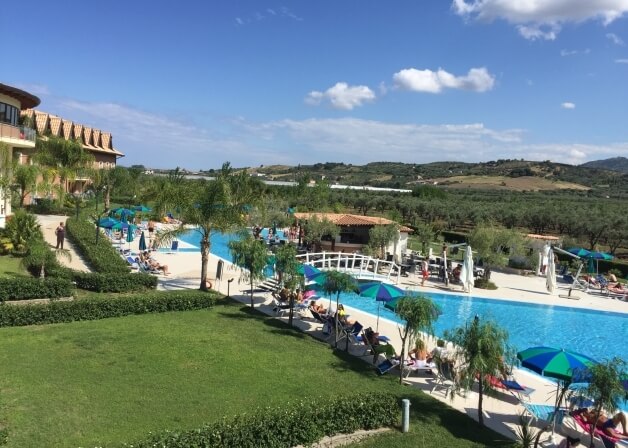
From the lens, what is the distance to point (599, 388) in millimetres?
9234

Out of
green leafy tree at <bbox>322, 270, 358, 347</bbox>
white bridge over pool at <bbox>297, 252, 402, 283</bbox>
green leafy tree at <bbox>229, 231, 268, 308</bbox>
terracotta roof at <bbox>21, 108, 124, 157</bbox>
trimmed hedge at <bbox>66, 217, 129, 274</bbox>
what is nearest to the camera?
green leafy tree at <bbox>322, 270, 358, 347</bbox>

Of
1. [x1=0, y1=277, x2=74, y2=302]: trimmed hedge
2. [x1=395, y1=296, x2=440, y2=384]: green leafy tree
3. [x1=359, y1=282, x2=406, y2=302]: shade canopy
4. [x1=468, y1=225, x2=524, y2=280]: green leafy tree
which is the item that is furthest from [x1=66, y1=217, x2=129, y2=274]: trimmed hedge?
[x1=468, y1=225, x2=524, y2=280]: green leafy tree

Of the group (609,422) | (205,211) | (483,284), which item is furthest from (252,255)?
(483,284)

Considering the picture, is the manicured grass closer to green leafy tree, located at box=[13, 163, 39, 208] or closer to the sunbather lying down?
green leafy tree, located at box=[13, 163, 39, 208]

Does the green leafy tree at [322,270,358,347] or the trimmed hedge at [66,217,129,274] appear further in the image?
the trimmed hedge at [66,217,129,274]

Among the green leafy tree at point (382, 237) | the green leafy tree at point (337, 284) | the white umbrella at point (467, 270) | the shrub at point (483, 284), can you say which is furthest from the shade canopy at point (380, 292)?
the green leafy tree at point (382, 237)

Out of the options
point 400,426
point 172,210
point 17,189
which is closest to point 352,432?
point 400,426

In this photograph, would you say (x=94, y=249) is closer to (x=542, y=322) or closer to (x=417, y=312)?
(x=417, y=312)

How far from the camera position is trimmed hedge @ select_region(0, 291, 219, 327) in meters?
14.7

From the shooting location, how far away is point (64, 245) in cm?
2878

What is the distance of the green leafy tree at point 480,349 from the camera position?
10156 millimetres

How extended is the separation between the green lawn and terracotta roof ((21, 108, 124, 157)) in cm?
4098

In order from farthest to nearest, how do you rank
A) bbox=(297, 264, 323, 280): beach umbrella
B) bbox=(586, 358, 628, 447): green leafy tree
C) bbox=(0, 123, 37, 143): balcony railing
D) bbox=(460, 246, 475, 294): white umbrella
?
bbox=(0, 123, 37, 143): balcony railing → bbox=(460, 246, 475, 294): white umbrella → bbox=(297, 264, 323, 280): beach umbrella → bbox=(586, 358, 628, 447): green leafy tree

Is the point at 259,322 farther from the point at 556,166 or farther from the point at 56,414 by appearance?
the point at 556,166
